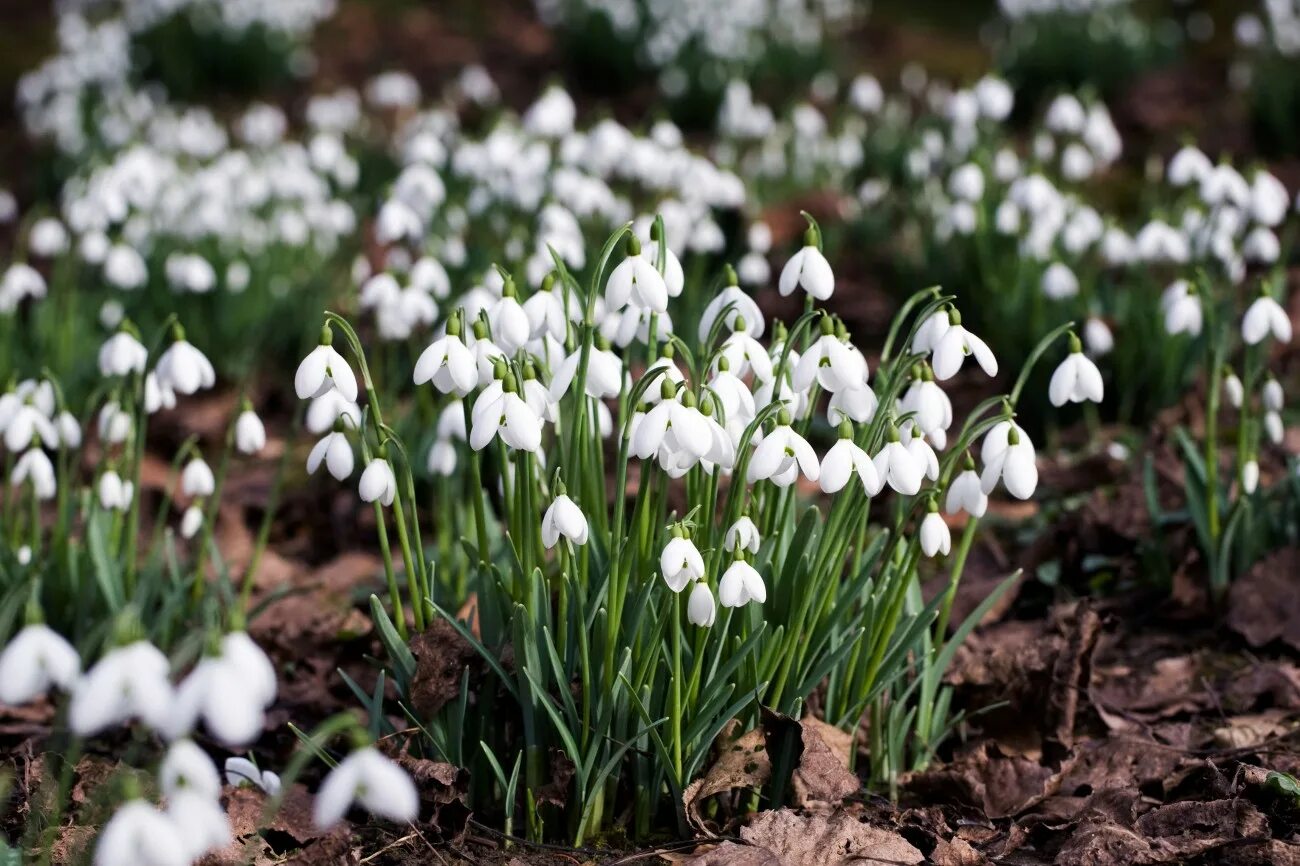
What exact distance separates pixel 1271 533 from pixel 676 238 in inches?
67.8

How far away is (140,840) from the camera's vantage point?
1.10 metres

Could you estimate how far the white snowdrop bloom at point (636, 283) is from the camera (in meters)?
1.66

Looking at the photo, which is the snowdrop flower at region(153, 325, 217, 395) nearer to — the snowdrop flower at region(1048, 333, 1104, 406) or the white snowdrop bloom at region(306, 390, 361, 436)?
the white snowdrop bloom at region(306, 390, 361, 436)

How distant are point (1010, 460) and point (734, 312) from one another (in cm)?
46

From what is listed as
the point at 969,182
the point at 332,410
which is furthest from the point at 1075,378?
the point at 969,182

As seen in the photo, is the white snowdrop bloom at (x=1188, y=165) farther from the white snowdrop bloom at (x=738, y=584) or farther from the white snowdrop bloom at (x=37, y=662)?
the white snowdrop bloom at (x=37, y=662)

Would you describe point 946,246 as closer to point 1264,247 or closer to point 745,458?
point 1264,247

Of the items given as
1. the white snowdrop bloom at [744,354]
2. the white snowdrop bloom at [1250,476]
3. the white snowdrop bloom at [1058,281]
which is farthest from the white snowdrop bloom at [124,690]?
the white snowdrop bloom at [1058,281]

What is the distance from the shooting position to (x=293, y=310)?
409 cm

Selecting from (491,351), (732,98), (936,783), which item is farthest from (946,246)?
(491,351)

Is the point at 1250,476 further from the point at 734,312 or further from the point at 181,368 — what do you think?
the point at 181,368

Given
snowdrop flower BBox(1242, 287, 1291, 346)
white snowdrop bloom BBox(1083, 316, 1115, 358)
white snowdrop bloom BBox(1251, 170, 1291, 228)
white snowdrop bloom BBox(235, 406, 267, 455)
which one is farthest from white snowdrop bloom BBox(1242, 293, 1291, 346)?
white snowdrop bloom BBox(235, 406, 267, 455)

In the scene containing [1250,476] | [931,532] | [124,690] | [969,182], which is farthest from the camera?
[969,182]

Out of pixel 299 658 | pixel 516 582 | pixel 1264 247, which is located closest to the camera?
pixel 516 582
